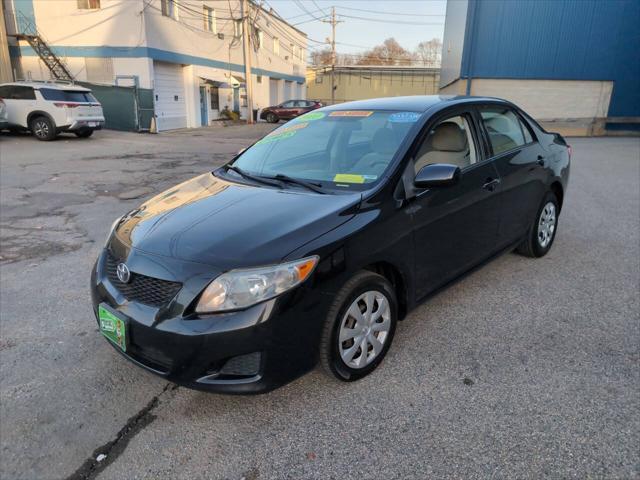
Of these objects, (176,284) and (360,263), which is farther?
(360,263)

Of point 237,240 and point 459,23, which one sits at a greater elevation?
point 459,23

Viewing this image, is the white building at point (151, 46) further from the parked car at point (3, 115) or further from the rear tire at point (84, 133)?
the parked car at point (3, 115)

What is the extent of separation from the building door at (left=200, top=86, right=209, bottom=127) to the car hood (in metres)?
26.9

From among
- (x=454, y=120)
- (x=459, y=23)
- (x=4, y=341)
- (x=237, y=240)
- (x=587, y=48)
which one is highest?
(x=459, y=23)

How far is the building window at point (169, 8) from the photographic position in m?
23.7

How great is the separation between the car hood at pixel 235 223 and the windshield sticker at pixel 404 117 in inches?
34.7

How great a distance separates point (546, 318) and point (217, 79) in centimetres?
2908

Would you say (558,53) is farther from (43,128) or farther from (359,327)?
(359,327)

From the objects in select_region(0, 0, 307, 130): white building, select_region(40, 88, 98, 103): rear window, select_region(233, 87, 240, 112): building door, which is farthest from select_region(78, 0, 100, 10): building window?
select_region(233, 87, 240, 112): building door

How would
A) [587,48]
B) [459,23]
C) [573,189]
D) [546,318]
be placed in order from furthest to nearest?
[459,23] → [587,48] → [573,189] → [546,318]

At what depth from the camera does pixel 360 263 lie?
8.78ft

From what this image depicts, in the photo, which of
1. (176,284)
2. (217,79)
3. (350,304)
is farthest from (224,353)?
(217,79)

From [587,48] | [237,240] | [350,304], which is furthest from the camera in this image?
[587,48]

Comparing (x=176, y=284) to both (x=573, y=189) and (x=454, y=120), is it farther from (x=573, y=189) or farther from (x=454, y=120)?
(x=573, y=189)
